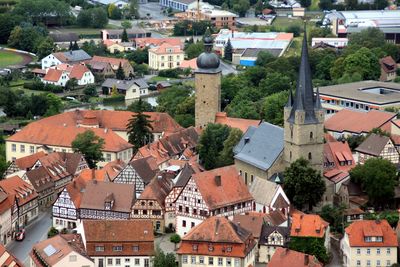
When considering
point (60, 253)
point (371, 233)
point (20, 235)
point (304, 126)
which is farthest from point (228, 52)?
point (60, 253)

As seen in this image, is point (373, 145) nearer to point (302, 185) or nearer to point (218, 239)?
point (302, 185)

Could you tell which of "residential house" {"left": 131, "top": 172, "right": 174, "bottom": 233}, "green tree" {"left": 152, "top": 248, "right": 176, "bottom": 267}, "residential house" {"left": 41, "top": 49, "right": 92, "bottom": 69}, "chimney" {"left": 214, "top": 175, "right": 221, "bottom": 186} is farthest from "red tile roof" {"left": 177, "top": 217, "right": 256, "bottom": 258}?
"residential house" {"left": 41, "top": 49, "right": 92, "bottom": 69}

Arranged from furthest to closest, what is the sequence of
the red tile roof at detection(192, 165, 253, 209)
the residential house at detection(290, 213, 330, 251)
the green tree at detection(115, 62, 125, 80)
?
the green tree at detection(115, 62, 125, 80) < the red tile roof at detection(192, 165, 253, 209) < the residential house at detection(290, 213, 330, 251)

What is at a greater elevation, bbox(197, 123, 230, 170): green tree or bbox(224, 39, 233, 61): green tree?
bbox(197, 123, 230, 170): green tree

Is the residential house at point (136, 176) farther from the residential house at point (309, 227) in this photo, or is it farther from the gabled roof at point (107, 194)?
the residential house at point (309, 227)

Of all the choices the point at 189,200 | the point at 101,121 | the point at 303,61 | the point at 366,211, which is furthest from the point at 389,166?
the point at 101,121

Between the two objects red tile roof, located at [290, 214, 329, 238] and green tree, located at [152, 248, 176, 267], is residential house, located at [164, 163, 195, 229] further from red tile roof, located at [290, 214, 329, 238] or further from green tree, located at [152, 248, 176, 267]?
red tile roof, located at [290, 214, 329, 238]
